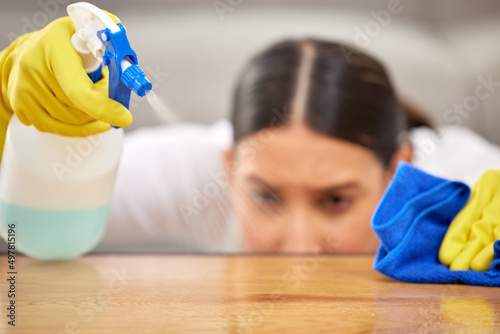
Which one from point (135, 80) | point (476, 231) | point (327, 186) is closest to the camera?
point (135, 80)

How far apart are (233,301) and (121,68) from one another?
234mm

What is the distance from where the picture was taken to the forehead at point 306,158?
1.05 metres

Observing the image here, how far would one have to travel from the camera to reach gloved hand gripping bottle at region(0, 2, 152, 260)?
1.91 ft

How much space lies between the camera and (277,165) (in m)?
1.06

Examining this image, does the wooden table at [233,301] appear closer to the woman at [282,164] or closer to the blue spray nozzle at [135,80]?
the blue spray nozzle at [135,80]

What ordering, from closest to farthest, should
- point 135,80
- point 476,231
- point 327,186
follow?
point 135,80, point 476,231, point 327,186

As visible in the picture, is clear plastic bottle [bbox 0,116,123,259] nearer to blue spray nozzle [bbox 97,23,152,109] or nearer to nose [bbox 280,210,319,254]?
blue spray nozzle [bbox 97,23,152,109]

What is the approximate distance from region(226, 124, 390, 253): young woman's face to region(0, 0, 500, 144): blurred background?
0.14m

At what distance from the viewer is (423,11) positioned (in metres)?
Answer: 1.15

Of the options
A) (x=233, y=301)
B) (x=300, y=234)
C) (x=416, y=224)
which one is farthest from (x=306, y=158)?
(x=233, y=301)

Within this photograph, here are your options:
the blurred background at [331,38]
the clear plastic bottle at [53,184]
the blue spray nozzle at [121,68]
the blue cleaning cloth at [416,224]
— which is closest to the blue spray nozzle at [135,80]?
the blue spray nozzle at [121,68]

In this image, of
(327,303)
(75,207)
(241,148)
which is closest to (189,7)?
(241,148)

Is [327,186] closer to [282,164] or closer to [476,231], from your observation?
[282,164]

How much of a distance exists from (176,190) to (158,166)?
65mm
